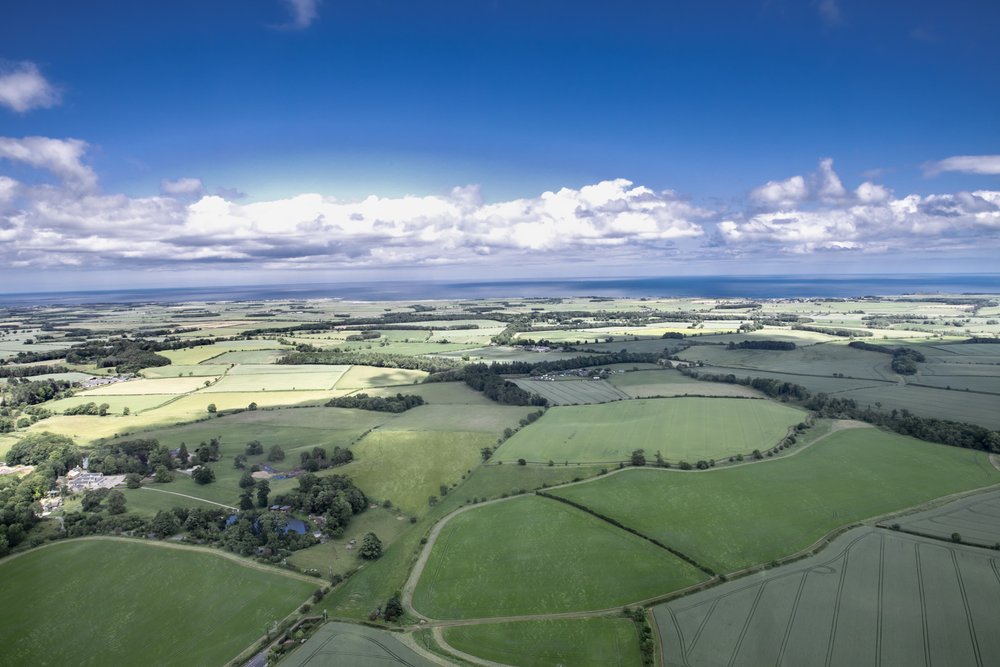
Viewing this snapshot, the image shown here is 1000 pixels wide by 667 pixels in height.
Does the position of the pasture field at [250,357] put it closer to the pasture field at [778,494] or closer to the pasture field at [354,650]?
the pasture field at [778,494]

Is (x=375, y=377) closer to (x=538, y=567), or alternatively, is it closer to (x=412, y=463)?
(x=412, y=463)

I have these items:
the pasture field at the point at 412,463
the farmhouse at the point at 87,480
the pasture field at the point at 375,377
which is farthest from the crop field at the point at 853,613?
the pasture field at the point at 375,377

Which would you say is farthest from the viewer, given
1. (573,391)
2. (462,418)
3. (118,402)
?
(573,391)

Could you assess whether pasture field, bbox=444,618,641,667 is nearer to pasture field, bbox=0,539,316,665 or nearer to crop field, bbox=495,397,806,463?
pasture field, bbox=0,539,316,665

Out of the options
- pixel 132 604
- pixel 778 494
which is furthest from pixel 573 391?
pixel 132 604

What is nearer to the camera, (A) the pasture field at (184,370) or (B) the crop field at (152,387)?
(B) the crop field at (152,387)

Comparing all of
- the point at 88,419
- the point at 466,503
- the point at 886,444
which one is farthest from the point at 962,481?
the point at 88,419

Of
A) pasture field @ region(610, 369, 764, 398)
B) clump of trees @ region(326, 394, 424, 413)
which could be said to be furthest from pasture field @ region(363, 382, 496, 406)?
pasture field @ region(610, 369, 764, 398)

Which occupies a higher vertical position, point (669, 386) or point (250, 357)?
point (250, 357)
